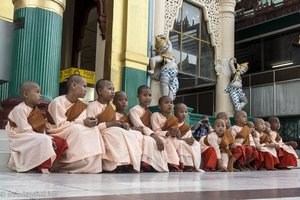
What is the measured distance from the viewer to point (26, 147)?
4324mm

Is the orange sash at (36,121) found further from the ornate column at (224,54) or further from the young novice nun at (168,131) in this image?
the ornate column at (224,54)

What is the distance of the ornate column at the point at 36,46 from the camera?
6629 mm

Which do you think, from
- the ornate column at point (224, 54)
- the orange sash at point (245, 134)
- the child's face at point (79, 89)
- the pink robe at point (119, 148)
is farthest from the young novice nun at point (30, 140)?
the ornate column at point (224, 54)

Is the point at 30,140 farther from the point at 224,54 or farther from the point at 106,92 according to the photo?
the point at 224,54

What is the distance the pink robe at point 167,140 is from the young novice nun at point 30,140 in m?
1.63

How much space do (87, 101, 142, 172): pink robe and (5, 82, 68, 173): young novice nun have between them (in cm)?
56

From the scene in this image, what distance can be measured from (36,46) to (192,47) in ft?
17.9

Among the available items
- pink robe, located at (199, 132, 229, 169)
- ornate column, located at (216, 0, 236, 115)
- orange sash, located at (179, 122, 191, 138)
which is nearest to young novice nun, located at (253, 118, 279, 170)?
pink robe, located at (199, 132, 229, 169)

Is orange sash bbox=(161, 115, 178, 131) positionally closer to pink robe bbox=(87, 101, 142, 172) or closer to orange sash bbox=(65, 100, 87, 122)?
pink robe bbox=(87, 101, 142, 172)

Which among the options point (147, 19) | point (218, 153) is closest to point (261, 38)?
point (147, 19)

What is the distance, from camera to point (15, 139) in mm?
4402

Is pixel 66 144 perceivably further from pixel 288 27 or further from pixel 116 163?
pixel 288 27

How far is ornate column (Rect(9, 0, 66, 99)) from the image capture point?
6629 mm

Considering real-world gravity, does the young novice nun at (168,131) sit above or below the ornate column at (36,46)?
below
